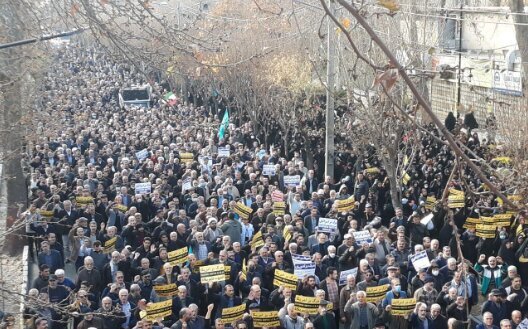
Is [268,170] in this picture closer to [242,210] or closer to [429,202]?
[242,210]

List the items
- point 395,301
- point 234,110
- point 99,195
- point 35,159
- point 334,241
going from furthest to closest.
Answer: point 234,110 → point 35,159 → point 99,195 → point 334,241 → point 395,301

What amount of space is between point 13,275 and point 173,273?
15.8ft

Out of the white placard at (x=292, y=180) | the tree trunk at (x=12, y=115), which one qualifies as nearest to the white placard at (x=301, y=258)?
the tree trunk at (x=12, y=115)

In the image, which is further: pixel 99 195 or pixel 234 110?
pixel 234 110

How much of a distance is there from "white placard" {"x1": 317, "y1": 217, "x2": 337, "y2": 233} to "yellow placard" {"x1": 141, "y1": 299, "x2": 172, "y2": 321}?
454cm

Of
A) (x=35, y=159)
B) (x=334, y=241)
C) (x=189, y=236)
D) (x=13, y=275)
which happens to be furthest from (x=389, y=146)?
(x=35, y=159)

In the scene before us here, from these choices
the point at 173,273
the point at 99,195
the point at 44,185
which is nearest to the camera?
the point at 173,273

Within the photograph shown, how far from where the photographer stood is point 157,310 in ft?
37.8

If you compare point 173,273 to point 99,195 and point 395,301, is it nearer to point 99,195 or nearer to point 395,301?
point 395,301

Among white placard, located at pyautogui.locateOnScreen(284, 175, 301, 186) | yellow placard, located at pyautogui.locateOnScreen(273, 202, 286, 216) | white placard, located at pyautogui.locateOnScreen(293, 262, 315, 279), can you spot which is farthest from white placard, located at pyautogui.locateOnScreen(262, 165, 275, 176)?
white placard, located at pyautogui.locateOnScreen(293, 262, 315, 279)

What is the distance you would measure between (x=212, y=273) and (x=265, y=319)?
1368mm

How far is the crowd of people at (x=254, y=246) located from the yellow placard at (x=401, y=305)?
1cm

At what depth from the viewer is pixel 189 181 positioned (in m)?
19.6

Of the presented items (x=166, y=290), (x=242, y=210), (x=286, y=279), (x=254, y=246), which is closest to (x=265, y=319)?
(x=286, y=279)
